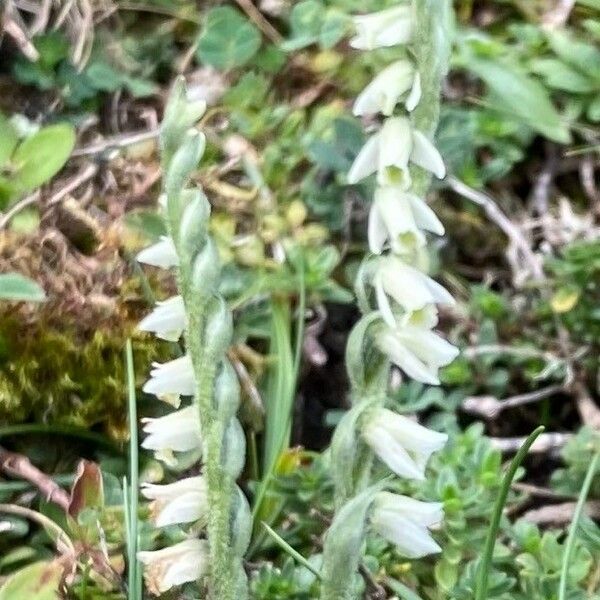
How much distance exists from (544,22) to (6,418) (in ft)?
3.14

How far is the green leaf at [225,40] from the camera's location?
4.57ft

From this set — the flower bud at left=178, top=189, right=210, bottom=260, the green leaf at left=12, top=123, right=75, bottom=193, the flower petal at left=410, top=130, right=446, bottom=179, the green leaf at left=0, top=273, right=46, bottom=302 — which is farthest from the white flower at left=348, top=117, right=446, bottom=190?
the green leaf at left=12, top=123, right=75, bottom=193

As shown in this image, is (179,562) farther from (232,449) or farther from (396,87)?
(396,87)

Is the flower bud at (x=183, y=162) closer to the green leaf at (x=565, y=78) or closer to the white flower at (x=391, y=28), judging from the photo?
the white flower at (x=391, y=28)

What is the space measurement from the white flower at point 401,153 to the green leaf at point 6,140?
0.65 m

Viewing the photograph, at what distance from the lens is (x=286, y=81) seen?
147cm

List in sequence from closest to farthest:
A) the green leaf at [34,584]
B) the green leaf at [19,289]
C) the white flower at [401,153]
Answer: the white flower at [401,153] < the green leaf at [34,584] < the green leaf at [19,289]

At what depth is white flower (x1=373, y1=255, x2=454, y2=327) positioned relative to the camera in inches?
25.4

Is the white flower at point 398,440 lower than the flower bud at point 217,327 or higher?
lower

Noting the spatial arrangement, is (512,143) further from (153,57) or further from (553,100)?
(153,57)

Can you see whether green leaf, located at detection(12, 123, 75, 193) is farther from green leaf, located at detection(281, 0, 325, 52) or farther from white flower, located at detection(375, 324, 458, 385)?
white flower, located at detection(375, 324, 458, 385)

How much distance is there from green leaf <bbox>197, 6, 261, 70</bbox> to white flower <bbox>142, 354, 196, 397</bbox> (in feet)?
2.57

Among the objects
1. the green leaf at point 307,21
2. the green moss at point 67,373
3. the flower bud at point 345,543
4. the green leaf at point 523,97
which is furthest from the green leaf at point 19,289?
the green leaf at point 523,97

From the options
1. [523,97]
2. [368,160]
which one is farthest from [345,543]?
[523,97]
